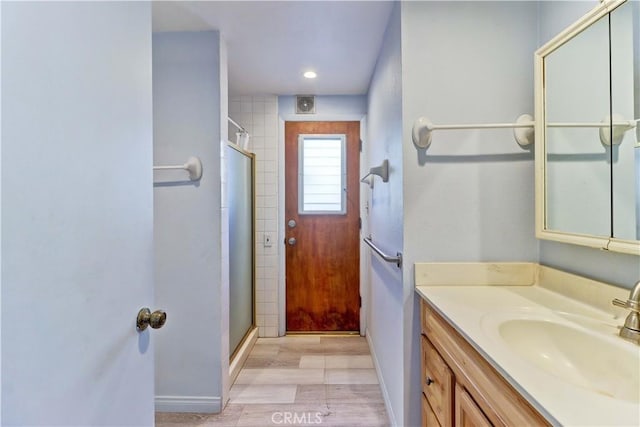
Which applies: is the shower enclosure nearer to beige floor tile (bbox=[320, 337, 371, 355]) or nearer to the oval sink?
beige floor tile (bbox=[320, 337, 371, 355])

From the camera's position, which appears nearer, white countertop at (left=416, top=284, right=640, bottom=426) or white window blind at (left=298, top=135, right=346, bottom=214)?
white countertop at (left=416, top=284, right=640, bottom=426)

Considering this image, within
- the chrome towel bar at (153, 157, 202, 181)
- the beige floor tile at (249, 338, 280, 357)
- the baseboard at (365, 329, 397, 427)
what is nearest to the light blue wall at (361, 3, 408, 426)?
the baseboard at (365, 329, 397, 427)

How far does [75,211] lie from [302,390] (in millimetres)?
1919

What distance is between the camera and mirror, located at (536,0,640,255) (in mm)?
956

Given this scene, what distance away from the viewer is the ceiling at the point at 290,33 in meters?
1.65

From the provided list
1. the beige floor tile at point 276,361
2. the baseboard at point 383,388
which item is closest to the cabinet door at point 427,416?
the baseboard at point 383,388

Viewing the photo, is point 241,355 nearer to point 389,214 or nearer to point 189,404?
point 189,404

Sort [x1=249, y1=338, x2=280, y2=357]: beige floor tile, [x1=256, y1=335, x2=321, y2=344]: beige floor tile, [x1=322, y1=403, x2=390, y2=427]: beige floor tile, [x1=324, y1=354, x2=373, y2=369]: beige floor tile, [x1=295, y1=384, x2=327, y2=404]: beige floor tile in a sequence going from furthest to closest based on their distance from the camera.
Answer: [x1=256, y1=335, x2=321, y2=344]: beige floor tile, [x1=249, y1=338, x2=280, y2=357]: beige floor tile, [x1=324, y1=354, x2=373, y2=369]: beige floor tile, [x1=295, y1=384, x2=327, y2=404]: beige floor tile, [x1=322, y1=403, x2=390, y2=427]: beige floor tile

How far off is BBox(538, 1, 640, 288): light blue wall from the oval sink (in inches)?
10.8

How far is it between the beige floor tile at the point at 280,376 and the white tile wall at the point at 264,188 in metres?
0.61

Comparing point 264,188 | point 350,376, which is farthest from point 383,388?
point 264,188

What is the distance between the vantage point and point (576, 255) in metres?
1.19

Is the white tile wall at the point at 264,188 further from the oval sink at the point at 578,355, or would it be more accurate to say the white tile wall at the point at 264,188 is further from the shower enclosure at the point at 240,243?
Answer: the oval sink at the point at 578,355

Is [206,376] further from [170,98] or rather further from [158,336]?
[170,98]
